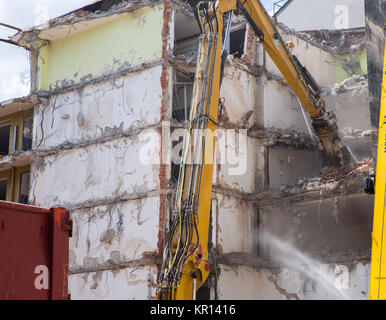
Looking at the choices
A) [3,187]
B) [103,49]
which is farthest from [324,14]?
[3,187]

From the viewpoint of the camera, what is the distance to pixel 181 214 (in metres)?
14.2

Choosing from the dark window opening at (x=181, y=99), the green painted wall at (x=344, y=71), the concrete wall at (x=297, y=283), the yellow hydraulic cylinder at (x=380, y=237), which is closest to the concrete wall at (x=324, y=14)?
the green painted wall at (x=344, y=71)

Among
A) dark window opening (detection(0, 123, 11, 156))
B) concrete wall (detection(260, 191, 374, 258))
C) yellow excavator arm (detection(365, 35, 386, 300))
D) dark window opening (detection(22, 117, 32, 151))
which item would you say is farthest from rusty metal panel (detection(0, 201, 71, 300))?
dark window opening (detection(0, 123, 11, 156))

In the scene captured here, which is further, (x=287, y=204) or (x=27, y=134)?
(x=27, y=134)

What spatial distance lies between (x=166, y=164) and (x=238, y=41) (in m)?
7.58

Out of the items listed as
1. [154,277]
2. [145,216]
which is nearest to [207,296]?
[154,277]

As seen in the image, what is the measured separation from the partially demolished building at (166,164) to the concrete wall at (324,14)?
24.6 feet

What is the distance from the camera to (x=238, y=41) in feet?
84.3

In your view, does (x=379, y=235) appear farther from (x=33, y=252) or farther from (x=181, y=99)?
(x=181, y=99)

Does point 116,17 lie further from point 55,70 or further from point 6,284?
point 6,284

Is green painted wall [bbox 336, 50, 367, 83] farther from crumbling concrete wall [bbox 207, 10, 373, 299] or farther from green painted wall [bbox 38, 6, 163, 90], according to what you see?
green painted wall [bbox 38, 6, 163, 90]

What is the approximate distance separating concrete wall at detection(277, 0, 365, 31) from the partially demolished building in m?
7.49

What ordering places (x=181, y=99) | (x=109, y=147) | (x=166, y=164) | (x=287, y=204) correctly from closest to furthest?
(x=166, y=164), (x=287, y=204), (x=109, y=147), (x=181, y=99)

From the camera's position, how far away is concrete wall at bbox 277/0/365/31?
31.1 m
